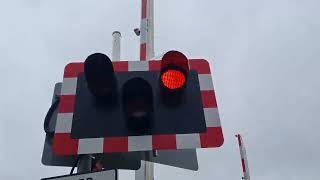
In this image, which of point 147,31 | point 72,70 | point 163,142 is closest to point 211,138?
point 163,142

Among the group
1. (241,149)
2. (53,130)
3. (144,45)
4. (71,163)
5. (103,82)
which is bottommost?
(71,163)

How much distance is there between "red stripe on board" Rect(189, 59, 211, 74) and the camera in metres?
2.68

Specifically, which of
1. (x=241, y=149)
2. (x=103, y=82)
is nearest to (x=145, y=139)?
(x=103, y=82)

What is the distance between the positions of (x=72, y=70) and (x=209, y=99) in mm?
863

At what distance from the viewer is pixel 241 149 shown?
5.74 meters

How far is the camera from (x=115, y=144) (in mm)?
2289

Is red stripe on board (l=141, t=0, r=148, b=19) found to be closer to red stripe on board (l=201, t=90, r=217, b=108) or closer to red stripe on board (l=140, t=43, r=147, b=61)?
red stripe on board (l=140, t=43, r=147, b=61)

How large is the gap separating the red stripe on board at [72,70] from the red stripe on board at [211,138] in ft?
2.88

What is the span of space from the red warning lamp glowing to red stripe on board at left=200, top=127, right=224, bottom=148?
0.29 metres

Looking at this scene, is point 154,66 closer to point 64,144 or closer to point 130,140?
point 130,140

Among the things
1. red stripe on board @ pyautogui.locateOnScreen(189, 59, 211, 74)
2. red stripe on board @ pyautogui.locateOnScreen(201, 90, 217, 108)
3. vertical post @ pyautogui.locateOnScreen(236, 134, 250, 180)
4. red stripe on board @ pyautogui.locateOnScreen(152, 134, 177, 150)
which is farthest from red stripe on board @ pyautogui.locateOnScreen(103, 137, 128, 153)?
vertical post @ pyautogui.locateOnScreen(236, 134, 250, 180)

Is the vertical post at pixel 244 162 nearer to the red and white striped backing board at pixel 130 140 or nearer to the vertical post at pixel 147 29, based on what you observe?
the vertical post at pixel 147 29

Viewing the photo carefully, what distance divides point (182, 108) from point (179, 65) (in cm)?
27

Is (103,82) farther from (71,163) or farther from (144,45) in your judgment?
(144,45)
